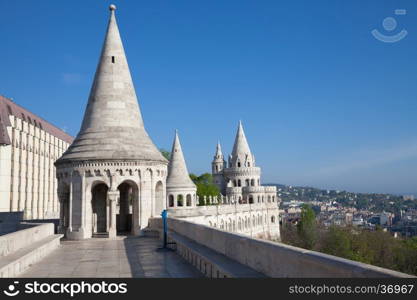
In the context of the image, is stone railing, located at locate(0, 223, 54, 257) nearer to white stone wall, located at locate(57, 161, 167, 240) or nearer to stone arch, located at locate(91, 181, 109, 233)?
white stone wall, located at locate(57, 161, 167, 240)

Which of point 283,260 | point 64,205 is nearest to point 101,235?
point 64,205

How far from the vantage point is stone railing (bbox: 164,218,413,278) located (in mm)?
4254

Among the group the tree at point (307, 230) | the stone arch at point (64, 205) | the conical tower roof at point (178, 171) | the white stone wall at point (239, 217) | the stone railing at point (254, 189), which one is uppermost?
the conical tower roof at point (178, 171)

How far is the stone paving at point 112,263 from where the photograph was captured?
344 inches

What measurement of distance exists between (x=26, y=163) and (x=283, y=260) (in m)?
44.4

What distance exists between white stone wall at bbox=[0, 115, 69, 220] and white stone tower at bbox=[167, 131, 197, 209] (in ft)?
46.6

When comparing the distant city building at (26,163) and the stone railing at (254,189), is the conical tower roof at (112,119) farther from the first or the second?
the stone railing at (254,189)

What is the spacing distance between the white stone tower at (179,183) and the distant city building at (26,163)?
46.6 feet

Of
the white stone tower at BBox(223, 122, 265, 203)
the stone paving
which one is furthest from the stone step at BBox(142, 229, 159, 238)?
the white stone tower at BBox(223, 122, 265, 203)

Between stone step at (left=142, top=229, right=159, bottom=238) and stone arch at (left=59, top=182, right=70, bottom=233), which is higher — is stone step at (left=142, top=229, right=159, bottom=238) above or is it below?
below

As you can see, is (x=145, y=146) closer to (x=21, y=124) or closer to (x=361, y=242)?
(x=21, y=124)

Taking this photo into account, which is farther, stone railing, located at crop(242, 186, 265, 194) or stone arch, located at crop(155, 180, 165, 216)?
stone railing, located at crop(242, 186, 265, 194)

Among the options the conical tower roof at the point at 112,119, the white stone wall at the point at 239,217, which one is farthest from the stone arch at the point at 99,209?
the white stone wall at the point at 239,217

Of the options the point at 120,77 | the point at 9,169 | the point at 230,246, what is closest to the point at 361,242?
the point at 9,169
